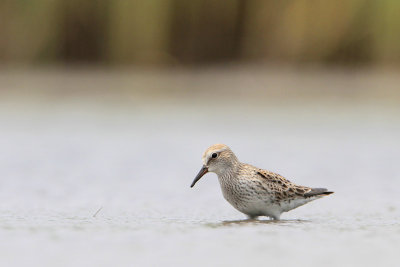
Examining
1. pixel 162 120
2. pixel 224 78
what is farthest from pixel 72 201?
pixel 224 78

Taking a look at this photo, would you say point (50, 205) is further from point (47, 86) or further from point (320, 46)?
point (320, 46)

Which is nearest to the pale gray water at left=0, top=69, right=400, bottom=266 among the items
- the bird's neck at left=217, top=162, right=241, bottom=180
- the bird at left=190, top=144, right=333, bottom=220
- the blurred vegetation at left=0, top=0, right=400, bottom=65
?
the bird at left=190, top=144, right=333, bottom=220

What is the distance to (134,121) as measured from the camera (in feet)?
47.6

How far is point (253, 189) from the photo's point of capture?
24.3 feet

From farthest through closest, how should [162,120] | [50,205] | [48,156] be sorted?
[162,120], [48,156], [50,205]

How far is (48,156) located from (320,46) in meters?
8.88

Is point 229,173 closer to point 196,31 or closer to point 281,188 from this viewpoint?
point 281,188

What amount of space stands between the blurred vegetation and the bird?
10010mm

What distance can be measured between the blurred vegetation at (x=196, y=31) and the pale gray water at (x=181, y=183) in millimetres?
2247

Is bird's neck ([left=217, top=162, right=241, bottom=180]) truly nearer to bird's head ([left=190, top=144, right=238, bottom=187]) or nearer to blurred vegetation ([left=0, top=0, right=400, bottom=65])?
bird's head ([left=190, top=144, right=238, bottom=187])

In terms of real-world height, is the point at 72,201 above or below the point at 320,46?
below

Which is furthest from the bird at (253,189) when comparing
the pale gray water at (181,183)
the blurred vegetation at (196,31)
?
the blurred vegetation at (196,31)

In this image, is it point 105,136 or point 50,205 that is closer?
point 50,205

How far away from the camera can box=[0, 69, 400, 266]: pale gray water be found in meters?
5.59
